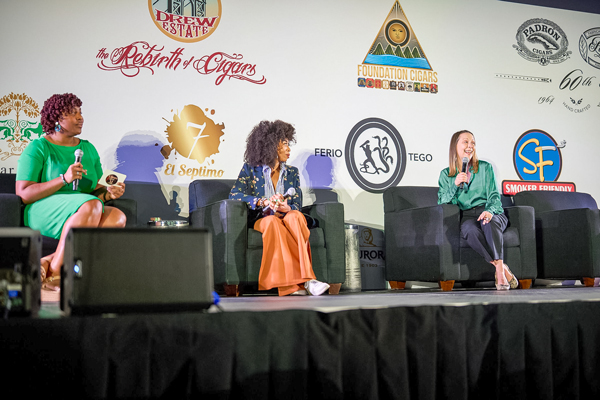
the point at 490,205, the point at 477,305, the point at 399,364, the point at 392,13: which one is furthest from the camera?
the point at 392,13

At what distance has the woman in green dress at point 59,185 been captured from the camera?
281 cm

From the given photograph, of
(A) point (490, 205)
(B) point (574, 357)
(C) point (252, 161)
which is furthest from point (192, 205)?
(B) point (574, 357)

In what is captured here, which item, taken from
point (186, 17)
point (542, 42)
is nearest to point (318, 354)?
point (186, 17)

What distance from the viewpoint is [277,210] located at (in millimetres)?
3502

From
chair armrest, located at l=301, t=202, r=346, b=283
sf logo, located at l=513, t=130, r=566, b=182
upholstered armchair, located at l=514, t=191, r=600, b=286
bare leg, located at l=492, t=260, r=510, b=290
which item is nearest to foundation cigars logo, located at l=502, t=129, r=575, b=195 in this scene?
sf logo, located at l=513, t=130, r=566, b=182

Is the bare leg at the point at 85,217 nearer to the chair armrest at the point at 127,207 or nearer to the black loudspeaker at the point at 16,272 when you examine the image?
the chair armrest at the point at 127,207

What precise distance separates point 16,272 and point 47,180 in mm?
1995

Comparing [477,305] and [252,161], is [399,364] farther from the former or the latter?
[252,161]

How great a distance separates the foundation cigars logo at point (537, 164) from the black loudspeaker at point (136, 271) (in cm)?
421

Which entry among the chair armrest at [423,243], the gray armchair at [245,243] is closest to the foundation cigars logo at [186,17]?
the gray armchair at [245,243]

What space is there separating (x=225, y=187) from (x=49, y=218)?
132 cm

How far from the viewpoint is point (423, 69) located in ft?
16.1

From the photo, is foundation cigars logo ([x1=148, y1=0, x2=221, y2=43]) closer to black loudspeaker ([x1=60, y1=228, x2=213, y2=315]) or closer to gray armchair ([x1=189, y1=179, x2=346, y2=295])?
gray armchair ([x1=189, y1=179, x2=346, y2=295])

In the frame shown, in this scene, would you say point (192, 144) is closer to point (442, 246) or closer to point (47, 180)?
point (47, 180)
